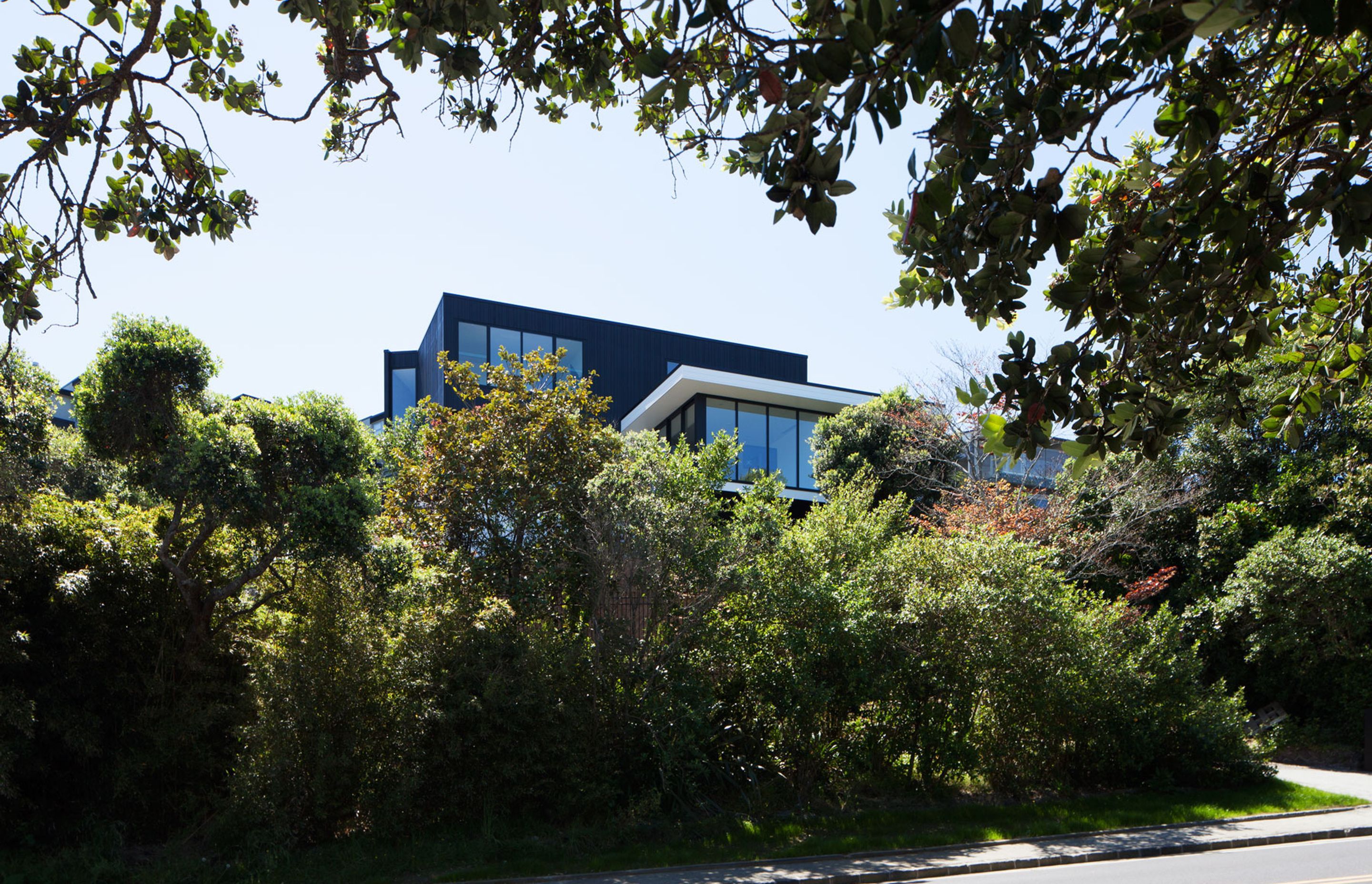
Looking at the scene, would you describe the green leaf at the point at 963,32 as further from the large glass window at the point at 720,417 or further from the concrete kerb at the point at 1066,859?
the large glass window at the point at 720,417

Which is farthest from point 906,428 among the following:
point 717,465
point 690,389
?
point 717,465

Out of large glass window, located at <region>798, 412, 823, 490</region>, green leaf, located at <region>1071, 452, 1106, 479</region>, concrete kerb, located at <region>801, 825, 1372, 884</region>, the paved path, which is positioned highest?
large glass window, located at <region>798, 412, 823, 490</region>

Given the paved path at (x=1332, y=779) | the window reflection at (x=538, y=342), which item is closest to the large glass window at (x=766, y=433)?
the window reflection at (x=538, y=342)

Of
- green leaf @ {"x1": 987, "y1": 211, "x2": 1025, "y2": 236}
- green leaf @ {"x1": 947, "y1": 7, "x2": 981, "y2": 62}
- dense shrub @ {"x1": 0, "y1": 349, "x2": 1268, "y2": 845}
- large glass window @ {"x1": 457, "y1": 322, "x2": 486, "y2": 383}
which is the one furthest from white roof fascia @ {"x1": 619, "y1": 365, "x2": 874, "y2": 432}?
green leaf @ {"x1": 947, "y1": 7, "x2": 981, "y2": 62}

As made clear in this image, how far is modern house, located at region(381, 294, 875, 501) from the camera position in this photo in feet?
80.5

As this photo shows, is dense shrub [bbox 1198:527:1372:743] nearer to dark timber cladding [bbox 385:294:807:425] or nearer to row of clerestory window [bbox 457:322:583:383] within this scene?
dark timber cladding [bbox 385:294:807:425]

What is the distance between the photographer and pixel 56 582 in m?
10.2

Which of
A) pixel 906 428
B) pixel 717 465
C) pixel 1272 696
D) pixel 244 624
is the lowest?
pixel 1272 696

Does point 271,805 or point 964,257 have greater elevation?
point 964,257

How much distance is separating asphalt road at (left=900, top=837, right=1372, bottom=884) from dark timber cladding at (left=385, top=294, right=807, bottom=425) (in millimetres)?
17271

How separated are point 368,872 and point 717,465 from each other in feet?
21.5

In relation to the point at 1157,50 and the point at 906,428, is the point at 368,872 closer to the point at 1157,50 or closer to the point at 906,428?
the point at 1157,50

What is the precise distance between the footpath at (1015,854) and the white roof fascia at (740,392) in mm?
15020

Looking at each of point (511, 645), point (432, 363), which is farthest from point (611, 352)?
point (511, 645)
